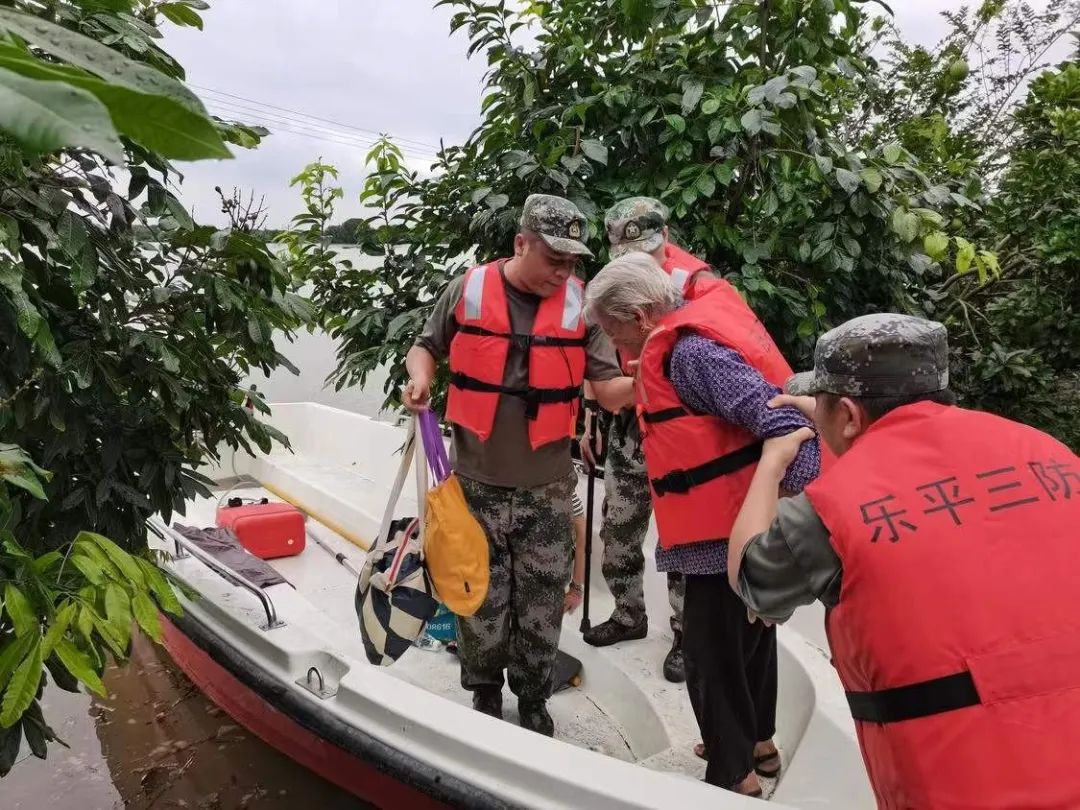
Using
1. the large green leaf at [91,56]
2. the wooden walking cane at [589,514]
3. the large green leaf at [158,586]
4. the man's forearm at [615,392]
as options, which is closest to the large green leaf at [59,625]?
the large green leaf at [158,586]

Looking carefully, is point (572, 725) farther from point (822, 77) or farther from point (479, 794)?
point (822, 77)

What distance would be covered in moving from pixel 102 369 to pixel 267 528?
2593 millimetres

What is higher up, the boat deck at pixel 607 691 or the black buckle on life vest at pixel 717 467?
the black buckle on life vest at pixel 717 467

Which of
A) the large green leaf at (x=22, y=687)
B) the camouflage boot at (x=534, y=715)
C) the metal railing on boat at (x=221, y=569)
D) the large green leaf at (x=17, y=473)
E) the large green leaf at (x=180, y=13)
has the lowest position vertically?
the metal railing on boat at (x=221, y=569)

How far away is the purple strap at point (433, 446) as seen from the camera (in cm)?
233

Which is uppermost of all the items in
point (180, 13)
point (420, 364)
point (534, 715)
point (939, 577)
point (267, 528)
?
point (180, 13)

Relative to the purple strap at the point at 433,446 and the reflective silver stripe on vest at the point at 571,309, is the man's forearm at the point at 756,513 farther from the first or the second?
the purple strap at the point at 433,446

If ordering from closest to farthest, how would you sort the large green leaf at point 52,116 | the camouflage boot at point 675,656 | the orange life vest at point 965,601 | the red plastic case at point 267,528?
the large green leaf at point 52,116
the orange life vest at point 965,601
the camouflage boot at point 675,656
the red plastic case at point 267,528

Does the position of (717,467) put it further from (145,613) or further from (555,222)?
(145,613)

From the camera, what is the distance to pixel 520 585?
241cm

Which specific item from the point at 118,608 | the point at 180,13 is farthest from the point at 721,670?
the point at 180,13

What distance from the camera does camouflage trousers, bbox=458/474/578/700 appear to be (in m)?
2.34

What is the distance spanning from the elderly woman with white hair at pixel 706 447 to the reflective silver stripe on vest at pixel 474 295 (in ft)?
1.73

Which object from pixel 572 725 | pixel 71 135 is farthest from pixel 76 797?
pixel 71 135
